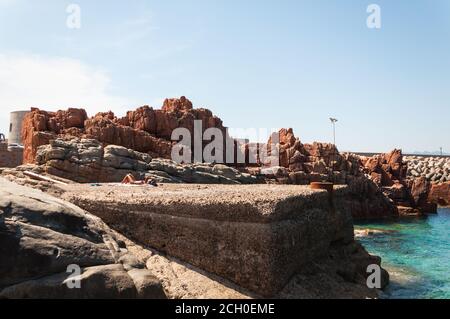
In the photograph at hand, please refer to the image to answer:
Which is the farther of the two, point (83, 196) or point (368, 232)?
point (368, 232)

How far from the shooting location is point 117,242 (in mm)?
11359

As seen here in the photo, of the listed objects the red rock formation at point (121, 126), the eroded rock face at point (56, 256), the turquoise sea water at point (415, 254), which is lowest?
the turquoise sea water at point (415, 254)

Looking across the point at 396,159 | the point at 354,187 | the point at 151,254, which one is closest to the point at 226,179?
the point at 354,187

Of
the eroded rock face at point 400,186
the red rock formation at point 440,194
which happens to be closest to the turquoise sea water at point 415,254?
the eroded rock face at point 400,186

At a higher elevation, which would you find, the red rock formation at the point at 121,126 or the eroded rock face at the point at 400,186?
the red rock formation at the point at 121,126

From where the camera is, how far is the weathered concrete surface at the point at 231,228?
10.5 metres

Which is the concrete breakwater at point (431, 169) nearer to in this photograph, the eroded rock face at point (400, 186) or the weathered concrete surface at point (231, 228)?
the eroded rock face at point (400, 186)

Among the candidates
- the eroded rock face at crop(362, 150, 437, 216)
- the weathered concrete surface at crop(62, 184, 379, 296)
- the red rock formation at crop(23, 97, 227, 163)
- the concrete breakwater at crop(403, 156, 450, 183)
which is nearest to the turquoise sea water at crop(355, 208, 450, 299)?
the eroded rock face at crop(362, 150, 437, 216)

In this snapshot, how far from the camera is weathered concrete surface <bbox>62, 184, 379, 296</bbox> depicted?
10.5 metres

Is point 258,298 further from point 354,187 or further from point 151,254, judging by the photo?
point 354,187

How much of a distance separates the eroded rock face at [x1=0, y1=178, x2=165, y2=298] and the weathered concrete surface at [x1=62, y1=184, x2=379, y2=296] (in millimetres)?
1527

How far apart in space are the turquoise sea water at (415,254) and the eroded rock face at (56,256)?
37.3ft

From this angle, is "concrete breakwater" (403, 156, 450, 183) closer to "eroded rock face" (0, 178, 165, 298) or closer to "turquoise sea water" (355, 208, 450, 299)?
"turquoise sea water" (355, 208, 450, 299)
